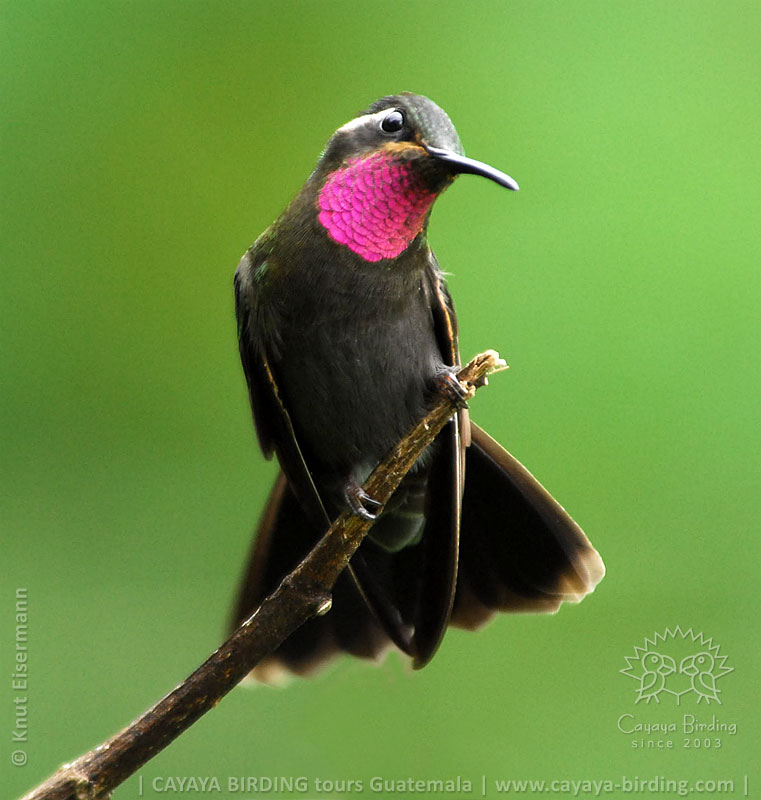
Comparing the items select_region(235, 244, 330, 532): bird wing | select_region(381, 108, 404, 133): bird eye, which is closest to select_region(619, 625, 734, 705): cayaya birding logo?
select_region(235, 244, 330, 532): bird wing

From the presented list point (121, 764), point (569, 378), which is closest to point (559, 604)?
point (569, 378)

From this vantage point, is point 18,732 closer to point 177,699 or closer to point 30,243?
point 177,699

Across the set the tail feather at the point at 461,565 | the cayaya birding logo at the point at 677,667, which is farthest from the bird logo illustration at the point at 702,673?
the tail feather at the point at 461,565

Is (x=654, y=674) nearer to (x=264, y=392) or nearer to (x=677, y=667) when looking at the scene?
(x=677, y=667)

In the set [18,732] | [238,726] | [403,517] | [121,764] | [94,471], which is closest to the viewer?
[121,764]

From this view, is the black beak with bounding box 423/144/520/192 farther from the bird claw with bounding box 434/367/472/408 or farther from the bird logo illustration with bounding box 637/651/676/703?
the bird logo illustration with bounding box 637/651/676/703

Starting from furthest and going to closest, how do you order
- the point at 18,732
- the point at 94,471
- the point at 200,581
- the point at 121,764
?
the point at 94,471 < the point at 200,581 < the point at 18,732 < the point at 121,764

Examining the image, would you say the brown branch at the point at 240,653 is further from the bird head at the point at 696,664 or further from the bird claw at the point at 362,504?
the bird head at the point at 696,664

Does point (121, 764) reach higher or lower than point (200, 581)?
lower
